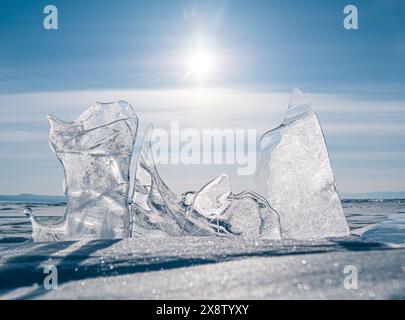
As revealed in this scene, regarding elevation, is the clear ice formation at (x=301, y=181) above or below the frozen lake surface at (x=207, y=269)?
above

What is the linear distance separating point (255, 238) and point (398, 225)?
4.31 metres

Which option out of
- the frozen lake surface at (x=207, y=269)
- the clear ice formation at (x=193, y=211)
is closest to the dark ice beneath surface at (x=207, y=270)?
the frozen lake surface at (x=207, y=269)

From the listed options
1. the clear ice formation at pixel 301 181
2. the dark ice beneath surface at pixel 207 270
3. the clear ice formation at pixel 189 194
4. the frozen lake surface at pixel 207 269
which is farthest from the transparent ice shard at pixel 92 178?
the clear ice formation at pixel 301 181

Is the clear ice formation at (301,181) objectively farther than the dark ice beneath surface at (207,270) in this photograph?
Yes

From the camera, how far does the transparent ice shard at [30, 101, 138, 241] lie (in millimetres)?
10367

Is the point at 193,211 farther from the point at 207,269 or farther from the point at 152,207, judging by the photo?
the point at 207,269

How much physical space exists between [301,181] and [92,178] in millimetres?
3714

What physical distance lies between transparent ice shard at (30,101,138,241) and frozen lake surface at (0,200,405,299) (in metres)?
1.36

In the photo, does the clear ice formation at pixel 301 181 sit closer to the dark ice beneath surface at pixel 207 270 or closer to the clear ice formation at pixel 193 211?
the clear ice formation at pixel 193 211

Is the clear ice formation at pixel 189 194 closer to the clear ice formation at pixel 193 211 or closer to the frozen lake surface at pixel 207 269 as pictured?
the clear ice formation at pixel 193 211

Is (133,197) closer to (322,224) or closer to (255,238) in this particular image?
(255,238)

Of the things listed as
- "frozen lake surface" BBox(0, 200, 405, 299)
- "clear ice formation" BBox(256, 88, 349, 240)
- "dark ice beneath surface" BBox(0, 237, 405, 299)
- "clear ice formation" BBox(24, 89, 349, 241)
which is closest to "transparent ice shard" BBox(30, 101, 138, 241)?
"clear ice formation" BBox(24, 89, 349, 241)

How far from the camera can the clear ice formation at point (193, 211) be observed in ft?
33.1
